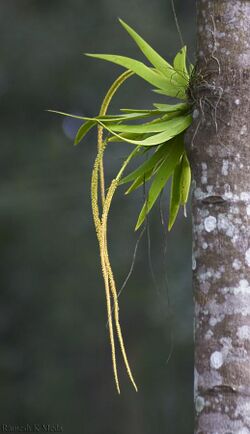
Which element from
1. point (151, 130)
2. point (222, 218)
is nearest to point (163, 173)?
point (151, 130)

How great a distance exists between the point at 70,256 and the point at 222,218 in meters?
4.34

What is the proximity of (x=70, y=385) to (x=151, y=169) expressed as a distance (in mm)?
4441

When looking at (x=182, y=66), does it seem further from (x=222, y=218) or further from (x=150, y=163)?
(x=222, y=218)

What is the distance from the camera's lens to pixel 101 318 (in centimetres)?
562

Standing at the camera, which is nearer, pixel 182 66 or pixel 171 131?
pixel 171 131

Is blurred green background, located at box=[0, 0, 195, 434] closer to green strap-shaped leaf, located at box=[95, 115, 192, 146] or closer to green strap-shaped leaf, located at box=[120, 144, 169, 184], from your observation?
green strap-shaped leaf, located at box=[120, 144, 169, 184]

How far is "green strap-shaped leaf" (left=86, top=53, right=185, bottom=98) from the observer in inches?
60.2

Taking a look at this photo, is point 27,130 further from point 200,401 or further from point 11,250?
point 200,401

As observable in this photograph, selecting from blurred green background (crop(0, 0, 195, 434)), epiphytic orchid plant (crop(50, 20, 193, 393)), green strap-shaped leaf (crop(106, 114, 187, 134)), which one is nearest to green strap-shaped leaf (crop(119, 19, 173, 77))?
epiphytic orchid plant (crop(50, 20, 193, 393))

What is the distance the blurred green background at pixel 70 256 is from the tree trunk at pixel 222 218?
409 centimetres

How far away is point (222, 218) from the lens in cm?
129

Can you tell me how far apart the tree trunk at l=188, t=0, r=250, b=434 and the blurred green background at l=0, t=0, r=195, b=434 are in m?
4.09

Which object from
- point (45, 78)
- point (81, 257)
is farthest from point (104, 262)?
point (45, 78)

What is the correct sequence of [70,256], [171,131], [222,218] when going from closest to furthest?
[222,218] → [171,131] → [70,256]
